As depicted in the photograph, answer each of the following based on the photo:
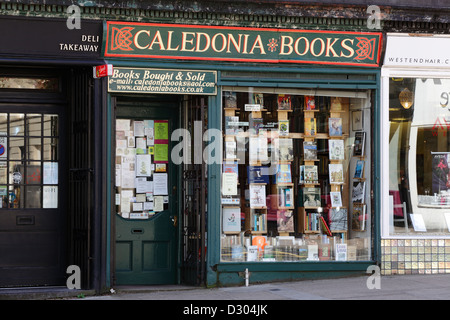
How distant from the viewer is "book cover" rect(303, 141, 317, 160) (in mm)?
12016

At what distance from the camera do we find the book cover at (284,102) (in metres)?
11.8

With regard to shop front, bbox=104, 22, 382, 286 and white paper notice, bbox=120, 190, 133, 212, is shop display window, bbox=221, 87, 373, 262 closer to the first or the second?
shop front, bbox=104, 22, 382, 286

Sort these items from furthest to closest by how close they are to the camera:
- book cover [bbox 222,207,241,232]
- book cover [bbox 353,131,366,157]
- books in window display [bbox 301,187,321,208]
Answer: book cover [bbox 353,131,366,157] → books in window display [bbox 301,187,321,208] → book cover [bbox 222,207,241,232]

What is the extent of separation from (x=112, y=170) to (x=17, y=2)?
2654 mm

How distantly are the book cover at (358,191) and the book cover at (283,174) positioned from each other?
1053mm

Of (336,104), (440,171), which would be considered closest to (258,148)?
(336,104)

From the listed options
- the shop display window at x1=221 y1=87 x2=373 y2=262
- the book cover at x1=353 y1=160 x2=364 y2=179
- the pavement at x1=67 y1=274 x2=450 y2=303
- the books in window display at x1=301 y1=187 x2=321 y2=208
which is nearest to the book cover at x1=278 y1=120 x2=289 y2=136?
the shop display window at x1=221 y1=87 x2=373 y2=262

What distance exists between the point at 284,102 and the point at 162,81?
201cm

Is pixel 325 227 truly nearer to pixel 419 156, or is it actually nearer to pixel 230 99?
pixel 419 156

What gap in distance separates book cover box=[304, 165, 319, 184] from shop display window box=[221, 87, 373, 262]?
2cm

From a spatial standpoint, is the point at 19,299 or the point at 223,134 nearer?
the point at 19,299

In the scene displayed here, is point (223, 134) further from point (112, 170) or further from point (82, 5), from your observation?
point (82, 5)

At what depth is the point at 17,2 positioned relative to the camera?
10.4 meters

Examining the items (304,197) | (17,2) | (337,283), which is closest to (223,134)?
(304,197)
